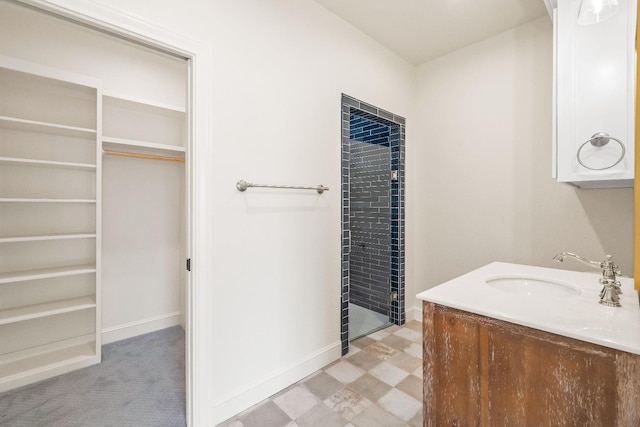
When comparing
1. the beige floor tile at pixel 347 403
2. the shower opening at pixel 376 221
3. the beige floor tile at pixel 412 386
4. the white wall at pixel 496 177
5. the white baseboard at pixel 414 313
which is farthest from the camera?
the white baseboard at pixel 414 313

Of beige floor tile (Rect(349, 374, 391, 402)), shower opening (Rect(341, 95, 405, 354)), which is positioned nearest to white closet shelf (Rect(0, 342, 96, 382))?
beige floor tile (Rect(349, 374, 391, 402))

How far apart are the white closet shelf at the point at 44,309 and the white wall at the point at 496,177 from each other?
2944 mm

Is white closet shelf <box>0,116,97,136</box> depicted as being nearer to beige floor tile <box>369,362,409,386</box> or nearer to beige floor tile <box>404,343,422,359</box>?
beige floor tile <box>369,362,409,386</box>

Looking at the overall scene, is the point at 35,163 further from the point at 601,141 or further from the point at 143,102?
the point at 601,141

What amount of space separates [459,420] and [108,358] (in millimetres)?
2476

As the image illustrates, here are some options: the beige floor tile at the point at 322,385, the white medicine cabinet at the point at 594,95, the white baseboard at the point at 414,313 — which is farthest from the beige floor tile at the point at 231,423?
the white medicine cabinet at the point at 594,95

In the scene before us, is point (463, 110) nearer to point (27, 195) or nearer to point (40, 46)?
point (40, 46)

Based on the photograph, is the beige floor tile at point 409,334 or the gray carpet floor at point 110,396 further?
the beige floor tile at point 409,334

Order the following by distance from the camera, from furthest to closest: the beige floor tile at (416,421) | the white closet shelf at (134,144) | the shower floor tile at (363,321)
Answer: the shower floor tile at (363,321) < the white closet shelf at (134,144) < the beige floor tile at (416,421)

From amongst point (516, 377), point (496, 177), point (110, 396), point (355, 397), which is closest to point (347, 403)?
point (355, 397)

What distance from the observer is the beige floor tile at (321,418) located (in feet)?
4.96

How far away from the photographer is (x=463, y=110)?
2.57 meters

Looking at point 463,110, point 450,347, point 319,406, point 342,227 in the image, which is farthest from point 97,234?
point 463,110

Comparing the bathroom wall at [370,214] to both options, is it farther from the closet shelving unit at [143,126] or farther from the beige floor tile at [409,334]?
the closet shelving unit at [143,126]
